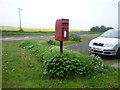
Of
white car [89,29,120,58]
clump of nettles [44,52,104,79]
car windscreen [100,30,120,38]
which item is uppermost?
car windscreen [100,30,120,38]

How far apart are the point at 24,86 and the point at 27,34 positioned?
1719cm

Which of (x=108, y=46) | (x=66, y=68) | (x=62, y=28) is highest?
(x=62, y=28)

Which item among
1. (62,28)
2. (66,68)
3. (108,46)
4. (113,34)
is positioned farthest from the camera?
(113,34)

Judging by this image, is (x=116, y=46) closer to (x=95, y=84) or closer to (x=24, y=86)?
(x=95, y=84)

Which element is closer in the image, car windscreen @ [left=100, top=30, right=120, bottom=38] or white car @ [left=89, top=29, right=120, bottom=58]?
white car @ [left=89, top=29, right=120, bottom=58]

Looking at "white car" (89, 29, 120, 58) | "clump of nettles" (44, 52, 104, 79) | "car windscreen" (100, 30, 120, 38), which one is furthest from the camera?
"car windscreen" (100, 30, 120, 38)

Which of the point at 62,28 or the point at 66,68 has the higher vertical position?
the point at 62,28

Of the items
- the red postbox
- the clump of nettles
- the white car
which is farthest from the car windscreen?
the red postbox

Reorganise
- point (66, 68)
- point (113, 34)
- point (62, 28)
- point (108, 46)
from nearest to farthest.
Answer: point (66, 68) → point (62, 28) → point (108, 46) → point (113, 34)

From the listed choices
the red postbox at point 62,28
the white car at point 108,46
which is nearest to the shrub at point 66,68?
the red postbox at point 62,28

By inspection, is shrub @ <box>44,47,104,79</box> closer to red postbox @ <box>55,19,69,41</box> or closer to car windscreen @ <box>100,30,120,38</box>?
red postbox @ <box>55,19,69,41</box>

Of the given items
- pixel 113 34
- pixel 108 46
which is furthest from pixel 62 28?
pixel 113 34

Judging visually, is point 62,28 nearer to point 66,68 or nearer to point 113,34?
→ point 66,68

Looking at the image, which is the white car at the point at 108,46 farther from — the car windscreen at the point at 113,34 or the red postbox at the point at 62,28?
the red postbox at the point at 62,28
